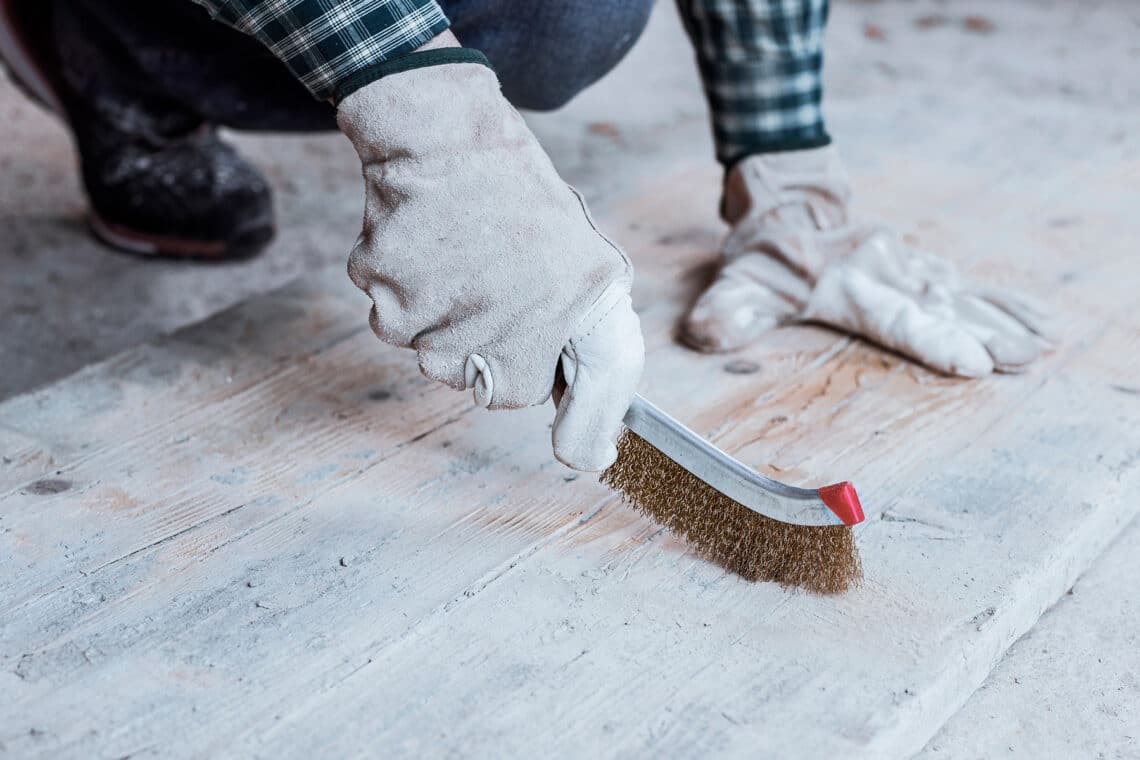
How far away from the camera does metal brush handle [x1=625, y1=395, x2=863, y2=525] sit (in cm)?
80

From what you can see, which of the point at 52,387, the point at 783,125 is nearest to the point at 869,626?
the point at 783,125

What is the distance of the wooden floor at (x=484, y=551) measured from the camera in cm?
74

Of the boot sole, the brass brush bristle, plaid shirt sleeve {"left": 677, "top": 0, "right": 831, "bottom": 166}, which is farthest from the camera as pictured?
the boot sole

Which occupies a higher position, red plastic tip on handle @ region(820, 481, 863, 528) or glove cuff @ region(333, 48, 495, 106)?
glove cuff @ region(333, 48, 495, 106)

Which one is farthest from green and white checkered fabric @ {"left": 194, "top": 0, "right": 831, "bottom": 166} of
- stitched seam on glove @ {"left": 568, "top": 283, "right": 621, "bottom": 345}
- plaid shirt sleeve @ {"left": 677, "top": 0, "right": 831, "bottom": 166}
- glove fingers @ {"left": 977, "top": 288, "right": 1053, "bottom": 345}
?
stitched seam on glove @ {"left": 568, "top": 283, "right": 621, "bottom": 345}

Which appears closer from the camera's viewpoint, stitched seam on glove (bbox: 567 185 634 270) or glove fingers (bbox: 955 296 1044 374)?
stitched seam on glove (bbox: 567 185 634 270)

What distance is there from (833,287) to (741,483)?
0.46m

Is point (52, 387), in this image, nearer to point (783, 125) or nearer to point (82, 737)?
point (82, 737)

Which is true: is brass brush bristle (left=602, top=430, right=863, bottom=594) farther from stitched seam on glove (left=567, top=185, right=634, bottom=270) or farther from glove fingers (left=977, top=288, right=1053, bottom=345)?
glove fingers (left=977, top=288, right=1053, bottom=345)

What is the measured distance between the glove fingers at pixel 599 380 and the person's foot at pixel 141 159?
97cm

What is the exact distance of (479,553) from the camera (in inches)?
35.2

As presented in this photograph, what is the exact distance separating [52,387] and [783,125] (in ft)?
2.68

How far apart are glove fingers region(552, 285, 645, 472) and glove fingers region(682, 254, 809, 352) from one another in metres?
0.35

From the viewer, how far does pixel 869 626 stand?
0.83m
